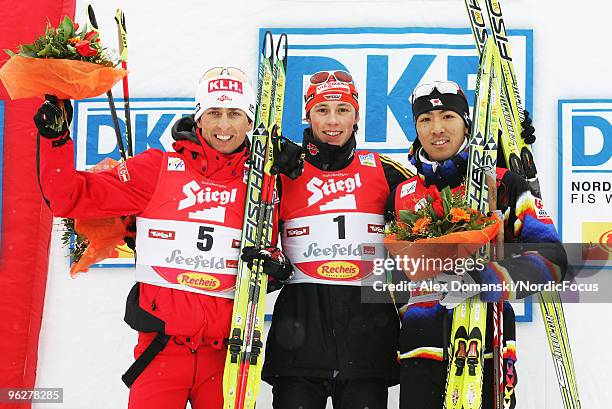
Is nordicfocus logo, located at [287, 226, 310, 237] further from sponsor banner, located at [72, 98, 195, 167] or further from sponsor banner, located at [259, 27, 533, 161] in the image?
sponsor banner, located at [72, 98, 195, 167]

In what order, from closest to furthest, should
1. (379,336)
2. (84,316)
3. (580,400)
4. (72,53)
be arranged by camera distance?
(72,53)
(379,336)
(580,400)
(84,316)

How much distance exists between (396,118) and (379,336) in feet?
4.26

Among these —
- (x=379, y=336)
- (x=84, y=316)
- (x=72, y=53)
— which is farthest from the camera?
(x=84, y=316)

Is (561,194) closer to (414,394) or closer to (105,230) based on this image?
(414,394)

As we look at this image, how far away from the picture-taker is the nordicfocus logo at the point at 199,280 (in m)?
3.52

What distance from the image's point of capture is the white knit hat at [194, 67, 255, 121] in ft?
11.9

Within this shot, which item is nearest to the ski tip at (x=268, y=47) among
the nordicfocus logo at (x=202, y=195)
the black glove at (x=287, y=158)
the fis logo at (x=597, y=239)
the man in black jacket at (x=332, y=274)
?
the man in black jacket at (x=332, y=274)

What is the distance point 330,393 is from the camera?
11.8 feet

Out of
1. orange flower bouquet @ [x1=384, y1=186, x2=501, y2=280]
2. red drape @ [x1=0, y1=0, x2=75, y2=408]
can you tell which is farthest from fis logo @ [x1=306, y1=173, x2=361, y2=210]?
red drape @ [x1=0, y1=0, x2=75, y2=408]

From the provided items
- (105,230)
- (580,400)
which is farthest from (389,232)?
(580,400)

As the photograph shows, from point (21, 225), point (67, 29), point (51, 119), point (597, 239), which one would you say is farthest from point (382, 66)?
point (21, 225)

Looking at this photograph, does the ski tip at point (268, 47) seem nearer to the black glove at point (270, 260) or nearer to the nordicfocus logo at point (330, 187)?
the nordicfocus logo at point (330, 187)

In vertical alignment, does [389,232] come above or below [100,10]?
below

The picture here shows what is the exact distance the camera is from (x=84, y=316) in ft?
15.1
